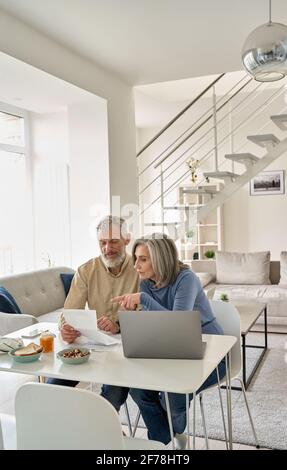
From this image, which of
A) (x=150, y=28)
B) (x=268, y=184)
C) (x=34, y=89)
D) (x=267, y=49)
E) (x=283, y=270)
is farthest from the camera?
(x=268, y=184)

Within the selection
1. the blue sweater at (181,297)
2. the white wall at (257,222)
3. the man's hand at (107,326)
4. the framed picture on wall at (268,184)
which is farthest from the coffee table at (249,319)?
the framed picture on wall at (268,184)

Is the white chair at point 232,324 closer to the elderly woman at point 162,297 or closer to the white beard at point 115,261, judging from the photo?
the elderly woman at point 162,297

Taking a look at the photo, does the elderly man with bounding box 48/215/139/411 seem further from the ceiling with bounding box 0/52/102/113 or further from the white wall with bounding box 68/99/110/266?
the white wall with bounding box 68/99/110/266

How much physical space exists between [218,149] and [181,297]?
18.5ft

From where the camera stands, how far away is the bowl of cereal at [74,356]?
1.71m

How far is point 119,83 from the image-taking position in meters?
4.98

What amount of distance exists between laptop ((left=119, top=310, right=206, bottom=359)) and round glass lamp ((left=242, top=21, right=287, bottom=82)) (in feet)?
4.88

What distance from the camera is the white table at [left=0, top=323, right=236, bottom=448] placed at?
1.48 meters

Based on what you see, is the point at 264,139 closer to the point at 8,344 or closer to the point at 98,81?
the point at 98,81

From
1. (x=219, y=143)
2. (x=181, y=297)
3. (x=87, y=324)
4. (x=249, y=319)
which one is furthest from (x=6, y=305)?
(x=219, y=143)

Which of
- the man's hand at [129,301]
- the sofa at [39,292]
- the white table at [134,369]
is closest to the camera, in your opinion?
the white table at [134,369]

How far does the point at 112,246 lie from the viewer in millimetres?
2396

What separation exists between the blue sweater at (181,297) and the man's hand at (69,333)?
319 mm

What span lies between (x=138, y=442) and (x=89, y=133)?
3.71 meters
